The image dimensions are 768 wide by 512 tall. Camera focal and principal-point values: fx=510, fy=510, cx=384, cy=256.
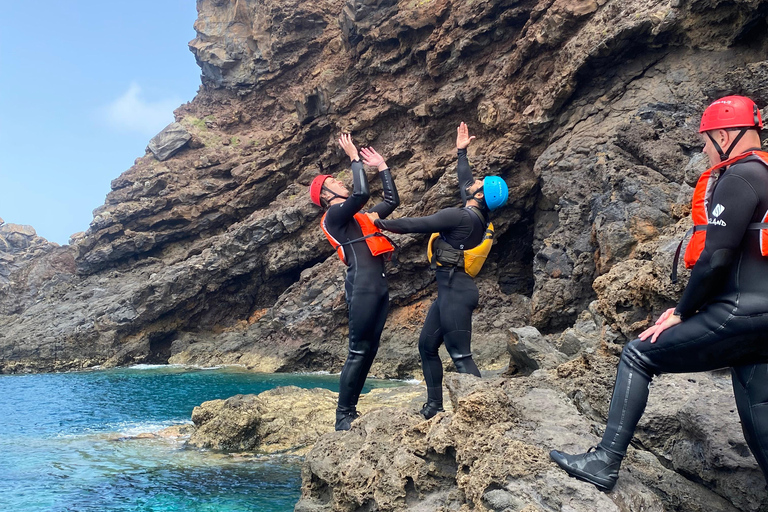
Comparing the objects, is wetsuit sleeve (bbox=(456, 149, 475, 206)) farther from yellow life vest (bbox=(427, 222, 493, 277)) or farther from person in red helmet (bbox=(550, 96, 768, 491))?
person in red helmet (bbox=(550, 96, 768, 491))

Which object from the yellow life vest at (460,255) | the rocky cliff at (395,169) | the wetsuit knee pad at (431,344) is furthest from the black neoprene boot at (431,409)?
the rocky cliff at (395,169)

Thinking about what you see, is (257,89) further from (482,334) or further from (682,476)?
(682,476)

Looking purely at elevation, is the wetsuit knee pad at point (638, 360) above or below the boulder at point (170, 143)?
below

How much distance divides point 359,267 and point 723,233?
363 cm

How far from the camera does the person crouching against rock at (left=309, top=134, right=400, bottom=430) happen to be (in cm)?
543

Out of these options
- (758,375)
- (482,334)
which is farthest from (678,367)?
(482,334)

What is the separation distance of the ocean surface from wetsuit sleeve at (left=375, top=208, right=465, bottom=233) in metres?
2.95

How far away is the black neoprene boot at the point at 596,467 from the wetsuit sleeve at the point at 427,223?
267 cm

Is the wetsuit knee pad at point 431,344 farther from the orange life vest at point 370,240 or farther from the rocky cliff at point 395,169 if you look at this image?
the rocky cliff at point 395,169

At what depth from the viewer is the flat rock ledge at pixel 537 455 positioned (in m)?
2.74

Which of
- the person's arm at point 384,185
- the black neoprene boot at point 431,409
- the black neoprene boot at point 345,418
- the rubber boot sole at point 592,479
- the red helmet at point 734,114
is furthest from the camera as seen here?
the person's arm at point 384,185

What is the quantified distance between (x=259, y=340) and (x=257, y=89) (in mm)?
19564

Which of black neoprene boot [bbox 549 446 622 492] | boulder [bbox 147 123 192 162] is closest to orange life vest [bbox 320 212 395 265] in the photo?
black neoprene boot [bbox 549 446 622 492]

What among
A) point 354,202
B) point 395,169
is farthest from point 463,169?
point 395,169
